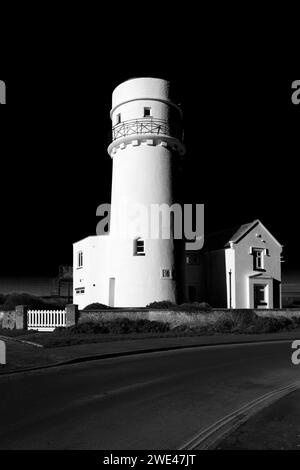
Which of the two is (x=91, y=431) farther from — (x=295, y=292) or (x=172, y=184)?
(x=295, y=292)

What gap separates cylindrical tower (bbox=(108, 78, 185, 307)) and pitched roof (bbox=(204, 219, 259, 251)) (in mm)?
7180

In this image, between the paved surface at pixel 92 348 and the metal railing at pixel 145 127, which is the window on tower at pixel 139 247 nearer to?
the metal railing at pixel 145 127

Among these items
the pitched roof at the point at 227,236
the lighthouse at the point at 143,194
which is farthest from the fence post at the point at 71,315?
the pitched roof at the point at 227,236

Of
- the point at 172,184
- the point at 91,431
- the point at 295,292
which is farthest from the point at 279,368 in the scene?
the point at 295,292

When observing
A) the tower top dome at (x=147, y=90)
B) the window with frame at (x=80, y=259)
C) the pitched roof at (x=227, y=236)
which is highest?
the tower top dome at (x=147, y=90)

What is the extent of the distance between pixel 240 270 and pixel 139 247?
28.5 feet

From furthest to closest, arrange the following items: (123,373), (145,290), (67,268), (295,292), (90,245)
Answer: (295,292) < (67,268) < (90,245) < (145,290) < (123,373)

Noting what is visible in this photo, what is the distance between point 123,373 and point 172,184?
67.9 ft

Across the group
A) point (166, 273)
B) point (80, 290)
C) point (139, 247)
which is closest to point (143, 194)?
point (139, 247)

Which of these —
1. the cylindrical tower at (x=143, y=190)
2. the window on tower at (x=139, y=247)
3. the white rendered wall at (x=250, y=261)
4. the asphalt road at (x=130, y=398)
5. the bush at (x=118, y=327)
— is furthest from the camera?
the white rendered wall at (x=250, y=261)

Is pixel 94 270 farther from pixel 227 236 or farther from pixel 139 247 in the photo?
pixel 227 236

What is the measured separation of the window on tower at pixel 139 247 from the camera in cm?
3247

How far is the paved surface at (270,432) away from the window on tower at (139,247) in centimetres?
2308
